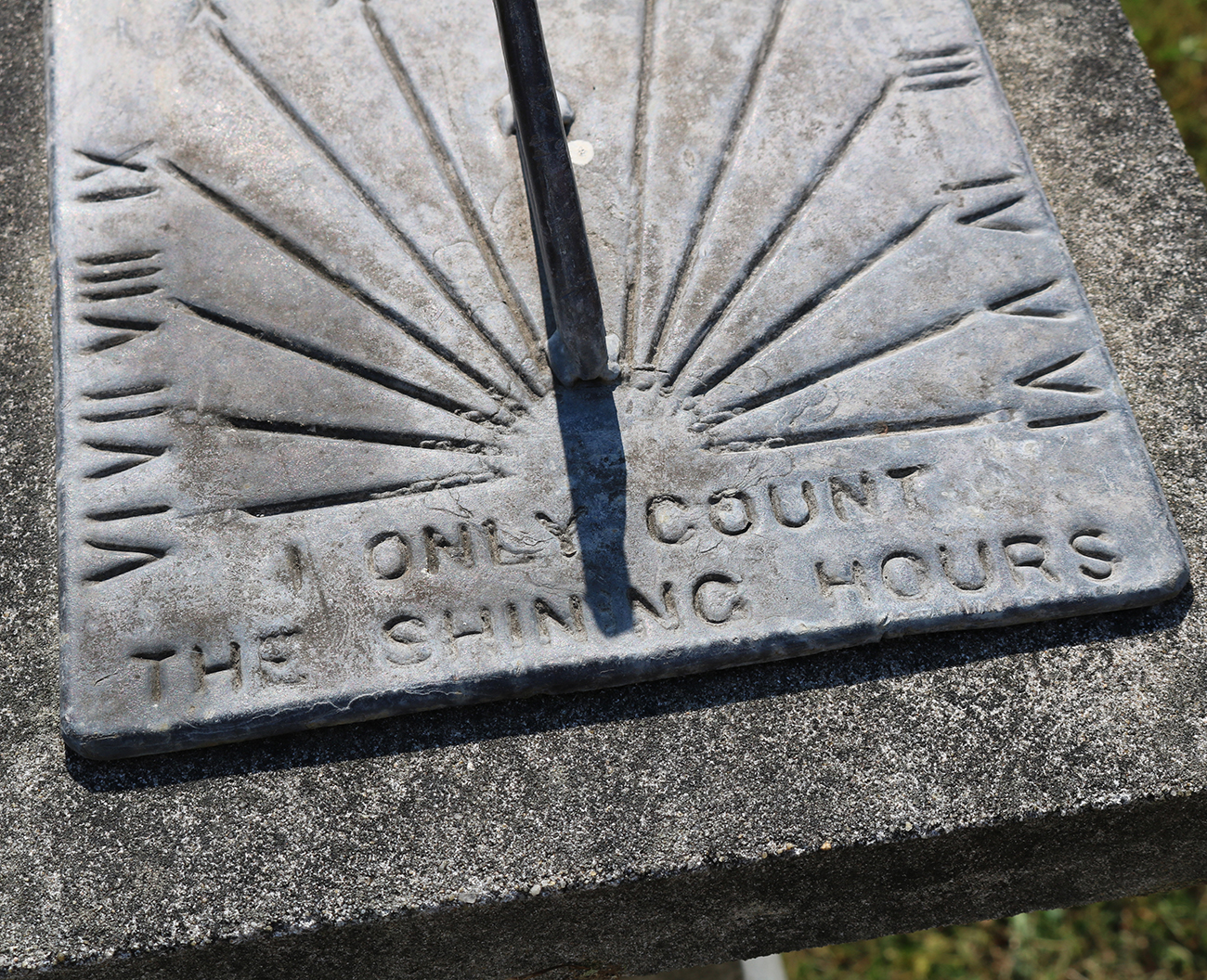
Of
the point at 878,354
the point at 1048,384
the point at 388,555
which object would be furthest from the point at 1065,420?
the point at 388,555

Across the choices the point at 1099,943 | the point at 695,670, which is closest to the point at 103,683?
the point at 695,670

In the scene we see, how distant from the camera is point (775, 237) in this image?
2.03 m

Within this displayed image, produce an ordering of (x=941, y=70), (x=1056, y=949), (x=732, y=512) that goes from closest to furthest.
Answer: (x=732, y=512) < (x=941, y=70) < (x=1056, y=949)

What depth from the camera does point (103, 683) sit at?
1.66 m

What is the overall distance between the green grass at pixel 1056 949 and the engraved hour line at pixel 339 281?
6.81 ft

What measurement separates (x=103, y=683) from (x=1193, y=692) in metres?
1.64

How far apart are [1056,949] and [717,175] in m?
2.28

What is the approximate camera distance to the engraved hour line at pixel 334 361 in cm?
188

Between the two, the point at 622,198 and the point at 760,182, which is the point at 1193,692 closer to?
the point at 760,182

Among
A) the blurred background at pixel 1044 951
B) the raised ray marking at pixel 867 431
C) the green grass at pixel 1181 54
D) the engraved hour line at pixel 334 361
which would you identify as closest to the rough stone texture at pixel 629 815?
the raised ray marking at pixel 867 431

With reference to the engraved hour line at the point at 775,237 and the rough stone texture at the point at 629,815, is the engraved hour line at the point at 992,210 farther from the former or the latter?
the rough stone texture at the point at 629,815

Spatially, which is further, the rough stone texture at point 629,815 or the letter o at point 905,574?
the letter o at point 905,574

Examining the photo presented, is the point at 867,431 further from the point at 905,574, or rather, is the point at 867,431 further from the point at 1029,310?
the point at 1029,310

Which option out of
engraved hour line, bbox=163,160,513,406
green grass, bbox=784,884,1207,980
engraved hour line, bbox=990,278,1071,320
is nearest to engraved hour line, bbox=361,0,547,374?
engraved hour line, bbox=163,160,513,406
